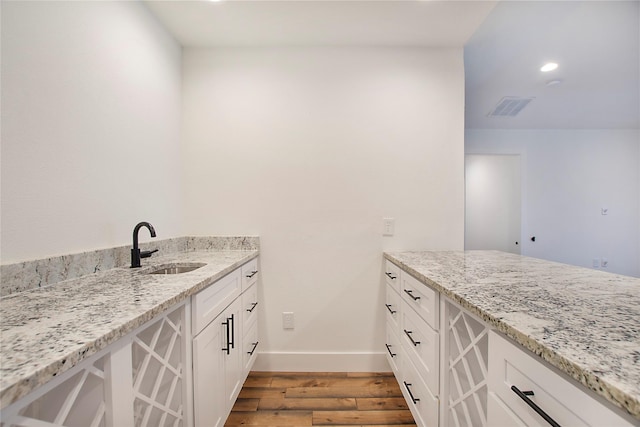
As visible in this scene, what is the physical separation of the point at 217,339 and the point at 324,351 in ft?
3.40

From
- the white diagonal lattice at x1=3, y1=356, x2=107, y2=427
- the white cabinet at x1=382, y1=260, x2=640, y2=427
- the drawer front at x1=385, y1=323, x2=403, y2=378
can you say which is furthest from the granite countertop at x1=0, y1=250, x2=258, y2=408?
the drawer front at x1=385, y1=323, x2=403, y2=378

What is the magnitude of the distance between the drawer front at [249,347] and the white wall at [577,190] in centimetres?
365

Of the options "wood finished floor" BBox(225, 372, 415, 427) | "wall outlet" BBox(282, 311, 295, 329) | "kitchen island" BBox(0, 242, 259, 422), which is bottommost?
"wood finished floor" BBox(225, 372, 415, 427)

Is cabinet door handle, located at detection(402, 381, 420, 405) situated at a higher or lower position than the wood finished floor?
higher

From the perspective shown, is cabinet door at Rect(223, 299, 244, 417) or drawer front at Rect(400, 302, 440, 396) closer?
drawer front at Rect(400, 302, 440, 396)

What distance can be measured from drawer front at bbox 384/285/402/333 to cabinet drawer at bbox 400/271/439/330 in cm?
15

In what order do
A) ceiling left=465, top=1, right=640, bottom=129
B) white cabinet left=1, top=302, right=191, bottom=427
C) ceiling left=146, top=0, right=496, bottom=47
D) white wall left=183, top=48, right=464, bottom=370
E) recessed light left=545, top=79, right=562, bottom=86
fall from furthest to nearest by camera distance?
recessed light left=545, top=79, right=562, bottom=86 → white wall left=183, top=48, right=464, bottom=370 → ceiling left=465, top=1, right=640, bottom=129 → ceiling left=146, top=0, right=496, bottom=47 → white cabinet left=1, top=302, right=191, bottom=427

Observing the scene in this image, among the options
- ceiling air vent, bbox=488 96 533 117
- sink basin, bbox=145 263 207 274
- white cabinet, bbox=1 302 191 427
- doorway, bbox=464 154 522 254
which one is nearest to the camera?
white cabinet, bbox=1 302 191 427

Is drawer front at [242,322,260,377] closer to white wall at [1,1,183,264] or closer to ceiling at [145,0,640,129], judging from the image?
white wall at [1,1,183,264]

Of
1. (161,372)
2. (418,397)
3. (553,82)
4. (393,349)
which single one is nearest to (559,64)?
(553,82)

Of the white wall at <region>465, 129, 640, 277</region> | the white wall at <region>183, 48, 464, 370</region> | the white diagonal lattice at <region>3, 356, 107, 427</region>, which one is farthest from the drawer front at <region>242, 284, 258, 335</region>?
the white wall at <region>465, 129, 640, 277</region>

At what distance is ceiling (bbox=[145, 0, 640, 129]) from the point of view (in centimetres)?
159

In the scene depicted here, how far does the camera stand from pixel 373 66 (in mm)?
1981

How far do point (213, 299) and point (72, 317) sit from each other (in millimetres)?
542
